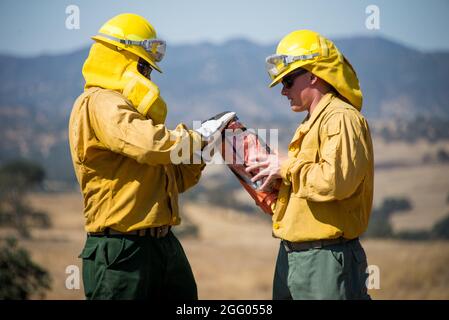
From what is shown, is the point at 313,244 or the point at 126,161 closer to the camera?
the point at 313,244

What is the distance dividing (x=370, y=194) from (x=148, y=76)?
1902mm

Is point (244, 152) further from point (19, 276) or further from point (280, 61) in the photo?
point (19, 276)

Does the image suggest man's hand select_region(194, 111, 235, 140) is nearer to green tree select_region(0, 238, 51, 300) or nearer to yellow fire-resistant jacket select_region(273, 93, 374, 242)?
yellow fire-resistant jacket select_region(273, 93, 374, 242)

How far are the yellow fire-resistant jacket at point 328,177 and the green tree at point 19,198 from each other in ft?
72.0

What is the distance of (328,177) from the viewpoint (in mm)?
5402

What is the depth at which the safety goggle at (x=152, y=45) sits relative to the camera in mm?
6070

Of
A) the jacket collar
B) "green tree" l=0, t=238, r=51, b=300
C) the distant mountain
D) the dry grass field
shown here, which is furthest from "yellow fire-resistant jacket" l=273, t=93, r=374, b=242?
the distant mountain

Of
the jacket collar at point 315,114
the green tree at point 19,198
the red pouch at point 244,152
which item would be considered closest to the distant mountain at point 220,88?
the green tree at point 19,198

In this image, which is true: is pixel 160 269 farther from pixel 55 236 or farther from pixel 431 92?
pixel 431 92

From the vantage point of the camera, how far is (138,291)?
19.5 ft

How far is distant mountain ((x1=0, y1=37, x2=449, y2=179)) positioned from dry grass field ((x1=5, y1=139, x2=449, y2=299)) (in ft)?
131

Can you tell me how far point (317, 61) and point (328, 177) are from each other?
2.93 ft

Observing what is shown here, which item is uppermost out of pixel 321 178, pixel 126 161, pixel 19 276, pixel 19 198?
pixel 126 161

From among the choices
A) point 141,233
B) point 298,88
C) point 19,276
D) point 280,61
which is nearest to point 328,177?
point 298,88
